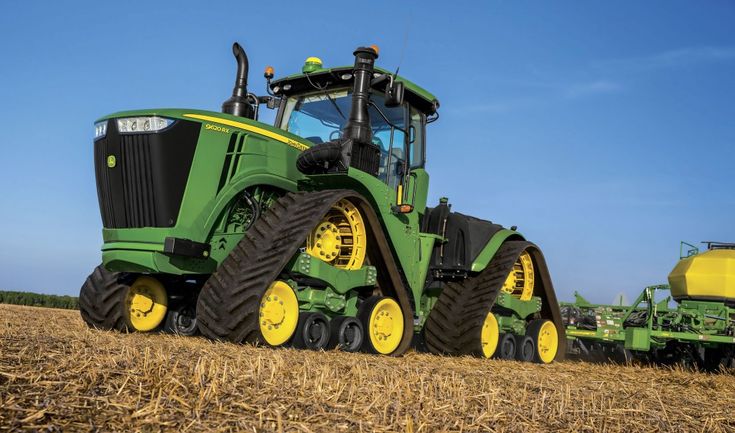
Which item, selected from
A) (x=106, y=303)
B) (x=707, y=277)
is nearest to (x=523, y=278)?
(x=707, y=277)

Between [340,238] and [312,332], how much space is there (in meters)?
1.22

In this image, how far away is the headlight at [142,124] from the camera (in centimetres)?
698

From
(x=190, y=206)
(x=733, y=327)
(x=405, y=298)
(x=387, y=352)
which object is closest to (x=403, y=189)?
(x=405, y=298)

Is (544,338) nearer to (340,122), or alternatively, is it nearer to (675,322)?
(675,322)

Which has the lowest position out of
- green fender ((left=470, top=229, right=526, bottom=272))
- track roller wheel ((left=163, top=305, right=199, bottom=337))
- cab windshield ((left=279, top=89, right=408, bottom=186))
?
track roller wheel ((left=163, top=305, right=199, bottom=337))

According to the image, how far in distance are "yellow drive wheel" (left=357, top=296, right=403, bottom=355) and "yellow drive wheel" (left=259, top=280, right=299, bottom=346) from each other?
105 centimetres

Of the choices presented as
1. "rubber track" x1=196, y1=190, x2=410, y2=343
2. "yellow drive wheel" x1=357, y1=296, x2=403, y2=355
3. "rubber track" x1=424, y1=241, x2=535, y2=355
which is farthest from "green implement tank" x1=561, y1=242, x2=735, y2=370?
"rubber track" x1=196, y1=190, x2=410, y2=343

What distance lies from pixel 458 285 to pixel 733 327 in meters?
4.92

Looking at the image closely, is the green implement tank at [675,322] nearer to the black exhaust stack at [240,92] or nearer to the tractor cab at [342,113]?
the tractor cab at [342,113]

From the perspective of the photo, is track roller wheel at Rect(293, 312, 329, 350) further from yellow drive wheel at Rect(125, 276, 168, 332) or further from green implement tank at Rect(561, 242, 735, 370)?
green implement tank at Rect(561, 242, 735, 370)

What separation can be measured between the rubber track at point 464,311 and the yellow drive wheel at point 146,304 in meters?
3.56

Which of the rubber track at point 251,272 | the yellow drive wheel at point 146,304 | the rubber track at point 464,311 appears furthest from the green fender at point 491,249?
the yellow drive wheel at point 146,304

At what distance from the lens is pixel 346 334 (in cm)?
723

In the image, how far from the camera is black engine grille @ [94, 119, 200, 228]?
6.89 m
